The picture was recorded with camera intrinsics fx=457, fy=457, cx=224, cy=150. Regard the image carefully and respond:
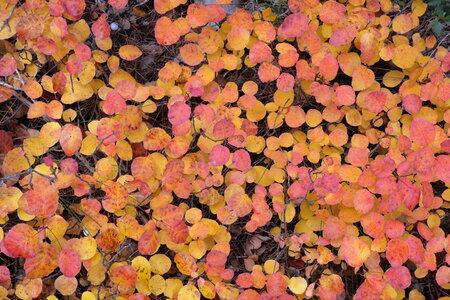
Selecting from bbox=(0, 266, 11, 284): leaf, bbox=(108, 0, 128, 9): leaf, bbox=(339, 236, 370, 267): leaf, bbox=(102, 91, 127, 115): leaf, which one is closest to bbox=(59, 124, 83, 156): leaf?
bbox=(102, 91, 127, 115): leaf

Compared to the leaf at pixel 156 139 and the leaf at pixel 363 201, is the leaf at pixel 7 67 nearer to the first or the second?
the leaf at pixel 156 139

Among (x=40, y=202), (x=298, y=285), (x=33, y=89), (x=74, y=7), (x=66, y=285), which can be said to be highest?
(x=74, y=7)

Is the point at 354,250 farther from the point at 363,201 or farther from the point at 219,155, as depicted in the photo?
the point at 219,155

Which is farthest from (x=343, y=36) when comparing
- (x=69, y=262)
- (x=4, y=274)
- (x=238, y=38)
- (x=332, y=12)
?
(x=4, y=274)

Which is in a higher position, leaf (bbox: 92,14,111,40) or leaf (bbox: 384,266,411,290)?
leaf (bbox: 92,14,111,40)

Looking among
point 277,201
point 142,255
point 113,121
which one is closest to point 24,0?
point 113,121

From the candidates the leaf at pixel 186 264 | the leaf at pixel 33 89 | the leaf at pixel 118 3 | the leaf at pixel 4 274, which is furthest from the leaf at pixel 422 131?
the leaf at pixel 4 274

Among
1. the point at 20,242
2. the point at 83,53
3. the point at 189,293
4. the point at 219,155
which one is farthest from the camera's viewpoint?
the point at 83,53

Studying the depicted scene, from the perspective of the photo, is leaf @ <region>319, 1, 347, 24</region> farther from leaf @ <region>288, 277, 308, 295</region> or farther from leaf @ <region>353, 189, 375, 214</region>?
leaf @ <region>288, 277, 308, 295</region>
